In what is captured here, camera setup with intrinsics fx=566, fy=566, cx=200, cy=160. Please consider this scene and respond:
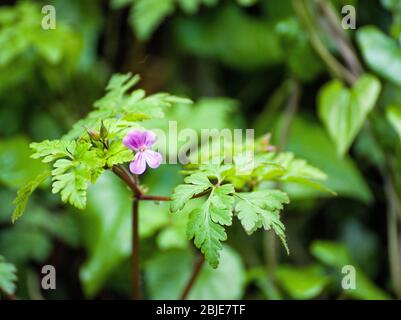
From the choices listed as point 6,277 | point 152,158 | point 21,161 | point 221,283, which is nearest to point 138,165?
point 152,158

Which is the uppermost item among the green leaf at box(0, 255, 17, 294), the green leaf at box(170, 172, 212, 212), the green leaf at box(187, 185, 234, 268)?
the green leaf at box(170, 172, 212, 212)

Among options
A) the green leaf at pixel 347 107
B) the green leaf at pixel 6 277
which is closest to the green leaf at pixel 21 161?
the green leaf at pixel 6 277

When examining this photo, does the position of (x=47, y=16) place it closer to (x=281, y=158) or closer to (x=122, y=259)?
(x=122, y=259)

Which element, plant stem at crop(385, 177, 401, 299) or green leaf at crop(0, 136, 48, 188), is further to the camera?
plant stem at crop(385, 177, 401, 299)

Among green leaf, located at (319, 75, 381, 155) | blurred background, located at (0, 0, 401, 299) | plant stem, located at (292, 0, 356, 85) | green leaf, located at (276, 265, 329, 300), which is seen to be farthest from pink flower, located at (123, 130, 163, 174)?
plant stem, located at (292, 0, 356, 85)

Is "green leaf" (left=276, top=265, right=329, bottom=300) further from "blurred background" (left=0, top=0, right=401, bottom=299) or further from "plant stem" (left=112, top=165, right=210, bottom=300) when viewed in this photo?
"plant stem" (left=112, top=165, right=210, bottom=300)

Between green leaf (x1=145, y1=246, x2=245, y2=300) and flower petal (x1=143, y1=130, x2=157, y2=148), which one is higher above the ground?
flower petal (x1=143, y1=130, x2=157, y2=148)

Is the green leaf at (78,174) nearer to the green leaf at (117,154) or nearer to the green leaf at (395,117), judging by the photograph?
the green leaf at (117,154)

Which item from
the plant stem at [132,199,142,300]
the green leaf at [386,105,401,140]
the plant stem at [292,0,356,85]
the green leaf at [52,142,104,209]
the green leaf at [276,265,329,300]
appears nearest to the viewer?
the green leaf at [52,142,104,209]
